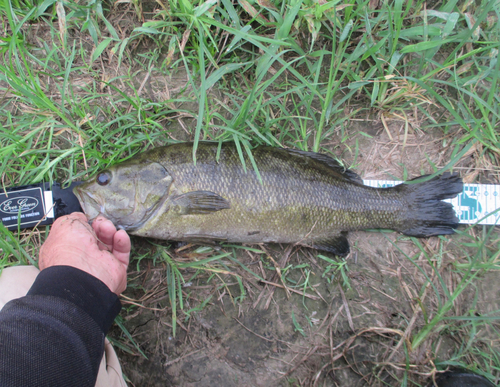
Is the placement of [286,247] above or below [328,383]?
above

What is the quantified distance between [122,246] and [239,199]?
1.21m

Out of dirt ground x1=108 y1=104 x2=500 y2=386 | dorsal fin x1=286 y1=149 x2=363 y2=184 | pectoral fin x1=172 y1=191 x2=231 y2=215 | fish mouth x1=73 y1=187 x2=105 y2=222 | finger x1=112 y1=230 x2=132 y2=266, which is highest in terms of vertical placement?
dorsal fin x1=286 y1=149 x2=363 y2=184

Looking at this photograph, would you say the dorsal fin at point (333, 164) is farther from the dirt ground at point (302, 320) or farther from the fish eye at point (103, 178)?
the fish eye at point (103, 178)

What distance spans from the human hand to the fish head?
106mm

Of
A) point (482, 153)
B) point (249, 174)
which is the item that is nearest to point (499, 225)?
point (482, 153)

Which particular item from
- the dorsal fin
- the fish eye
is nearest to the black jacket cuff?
the fish eye

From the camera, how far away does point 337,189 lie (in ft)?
9.83

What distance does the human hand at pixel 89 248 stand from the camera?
8.41 ft

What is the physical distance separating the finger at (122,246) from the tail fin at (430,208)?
2798 mm

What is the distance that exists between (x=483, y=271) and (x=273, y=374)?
8.13 feet

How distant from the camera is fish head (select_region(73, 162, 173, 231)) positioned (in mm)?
2789

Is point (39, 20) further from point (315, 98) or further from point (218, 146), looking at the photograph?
point (315, 98)

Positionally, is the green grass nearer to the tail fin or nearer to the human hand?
the tail fin

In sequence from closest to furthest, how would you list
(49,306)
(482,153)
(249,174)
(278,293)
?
(49,306), (249,174), (278,293), (482,153)
